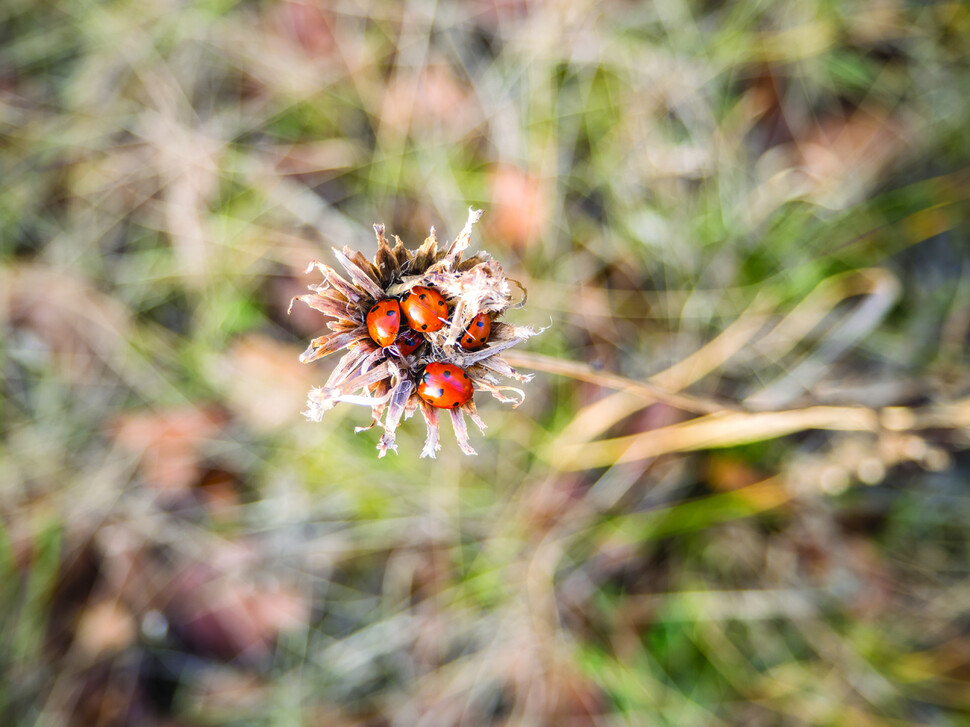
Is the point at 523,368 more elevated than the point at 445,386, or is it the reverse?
the point at 523,368

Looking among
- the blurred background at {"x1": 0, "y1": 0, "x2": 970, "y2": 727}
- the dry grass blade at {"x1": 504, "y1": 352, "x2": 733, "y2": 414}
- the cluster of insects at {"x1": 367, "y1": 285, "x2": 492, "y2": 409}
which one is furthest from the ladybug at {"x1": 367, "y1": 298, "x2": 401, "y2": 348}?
the blurred background at {"x1": 0, "y1": 0, "x2": 970, "y2": 727}

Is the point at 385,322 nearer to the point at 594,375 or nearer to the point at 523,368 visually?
the point at 594,375

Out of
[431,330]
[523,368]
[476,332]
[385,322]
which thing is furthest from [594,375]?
[523,368]

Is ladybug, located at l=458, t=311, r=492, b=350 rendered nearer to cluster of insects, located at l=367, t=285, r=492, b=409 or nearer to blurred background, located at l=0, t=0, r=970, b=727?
cluster of insects, located at l=367, t=285, r=492, b=409

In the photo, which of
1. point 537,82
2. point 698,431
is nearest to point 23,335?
point 537,82

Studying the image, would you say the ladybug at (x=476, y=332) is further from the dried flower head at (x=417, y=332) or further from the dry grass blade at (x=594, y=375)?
the dry grass blade at (x=594, y=375)
